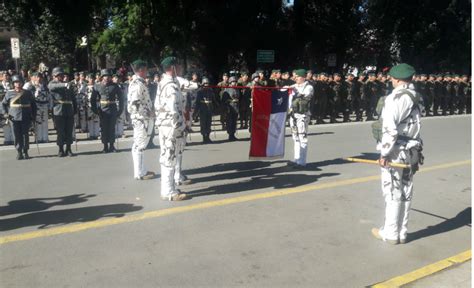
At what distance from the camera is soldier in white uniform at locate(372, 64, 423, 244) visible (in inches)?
199

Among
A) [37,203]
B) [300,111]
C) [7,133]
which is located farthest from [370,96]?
[37,203]

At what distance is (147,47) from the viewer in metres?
28.5

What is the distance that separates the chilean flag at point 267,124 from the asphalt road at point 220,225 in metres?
0.43

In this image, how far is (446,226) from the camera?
19.6 feet

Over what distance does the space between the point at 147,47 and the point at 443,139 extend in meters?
19.0

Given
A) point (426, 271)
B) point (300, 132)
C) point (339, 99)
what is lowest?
point (426, 271)

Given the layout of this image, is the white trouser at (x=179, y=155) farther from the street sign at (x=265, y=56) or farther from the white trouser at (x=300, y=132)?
the street sign at (x=265, y=56)

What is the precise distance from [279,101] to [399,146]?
3556 mm

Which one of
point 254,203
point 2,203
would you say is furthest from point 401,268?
point 2,203

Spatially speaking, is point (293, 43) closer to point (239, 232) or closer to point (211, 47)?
point (211, 47)

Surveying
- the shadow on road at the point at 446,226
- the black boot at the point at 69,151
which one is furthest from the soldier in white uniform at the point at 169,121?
the black boot at the point at 69,151

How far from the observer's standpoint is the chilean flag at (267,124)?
324 inches

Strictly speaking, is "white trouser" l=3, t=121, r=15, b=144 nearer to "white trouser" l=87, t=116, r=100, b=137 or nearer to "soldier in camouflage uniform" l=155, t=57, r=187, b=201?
"white trouser" l=87, t=116, r=100, b=137

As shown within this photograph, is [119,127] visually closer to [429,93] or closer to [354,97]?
[354,97]
